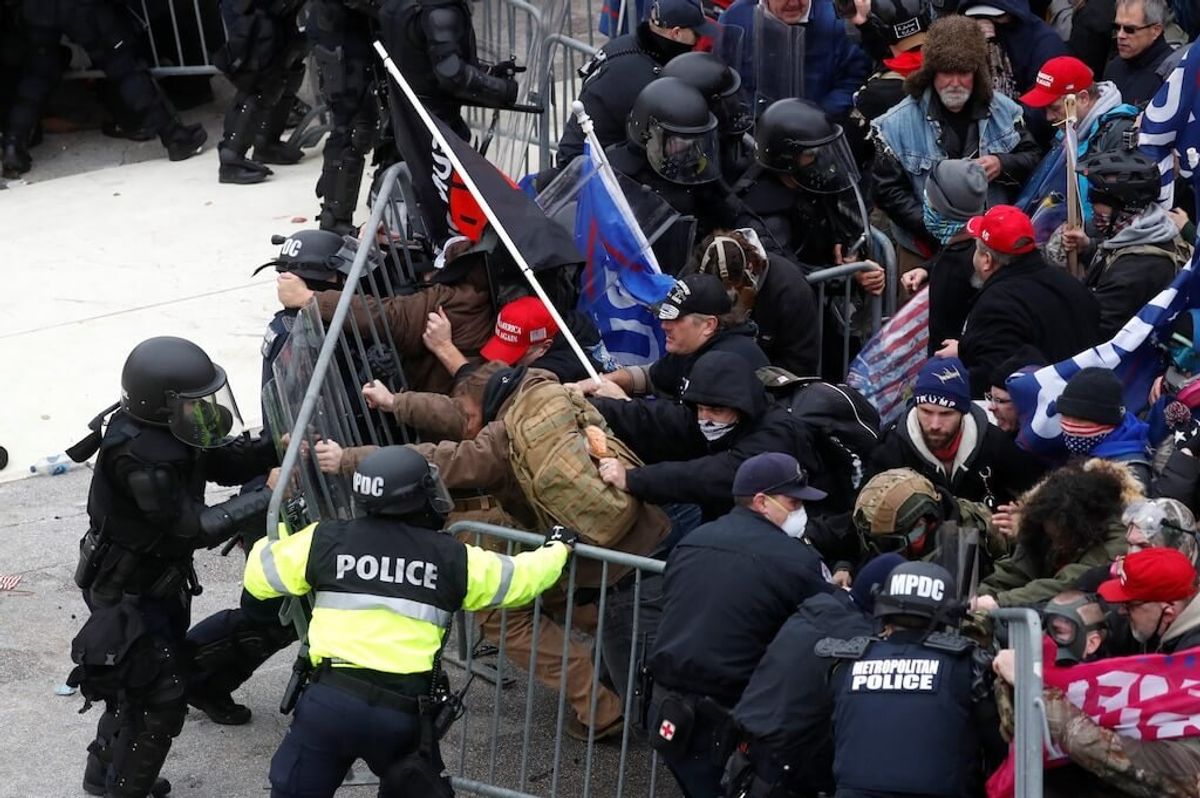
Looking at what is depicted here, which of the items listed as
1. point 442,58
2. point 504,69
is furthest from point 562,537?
point 504,69

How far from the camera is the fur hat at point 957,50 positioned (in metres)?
7.97

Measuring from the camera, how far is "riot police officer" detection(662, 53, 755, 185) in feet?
25.8

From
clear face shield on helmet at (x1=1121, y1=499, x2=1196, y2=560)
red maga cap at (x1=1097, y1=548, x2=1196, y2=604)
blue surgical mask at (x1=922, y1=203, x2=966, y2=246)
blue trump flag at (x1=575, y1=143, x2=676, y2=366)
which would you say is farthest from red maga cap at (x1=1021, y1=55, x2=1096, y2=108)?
red maga cap at (x1=1097, y1=548, x2=1196, y2=604)

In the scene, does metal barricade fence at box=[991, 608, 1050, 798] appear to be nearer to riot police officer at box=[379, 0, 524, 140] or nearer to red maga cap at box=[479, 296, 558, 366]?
red maga cap at box=[479, 296, 558, 366]

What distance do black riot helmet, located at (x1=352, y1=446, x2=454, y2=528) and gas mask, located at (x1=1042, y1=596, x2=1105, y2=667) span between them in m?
1.89

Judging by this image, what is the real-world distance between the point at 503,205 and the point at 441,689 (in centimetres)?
211

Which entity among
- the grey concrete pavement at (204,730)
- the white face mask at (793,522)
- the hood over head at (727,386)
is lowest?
the grey concrete pavement at (204,730)

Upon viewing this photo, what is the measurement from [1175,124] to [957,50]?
3.35 ft

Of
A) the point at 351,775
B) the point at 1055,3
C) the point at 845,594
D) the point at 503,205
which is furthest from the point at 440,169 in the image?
the point at 1055,3

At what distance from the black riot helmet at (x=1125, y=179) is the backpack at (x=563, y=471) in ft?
6.81

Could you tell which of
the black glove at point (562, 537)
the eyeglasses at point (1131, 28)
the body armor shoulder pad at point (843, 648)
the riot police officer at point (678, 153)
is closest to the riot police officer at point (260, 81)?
the riot police officer at point (678, 153)

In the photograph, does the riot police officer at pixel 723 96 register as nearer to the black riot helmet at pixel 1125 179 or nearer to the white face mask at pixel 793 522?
the black riot helmet at pixel 1125 179

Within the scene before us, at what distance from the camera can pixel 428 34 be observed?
356 inches

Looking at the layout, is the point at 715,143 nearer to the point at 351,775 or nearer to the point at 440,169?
the point at 440,169
